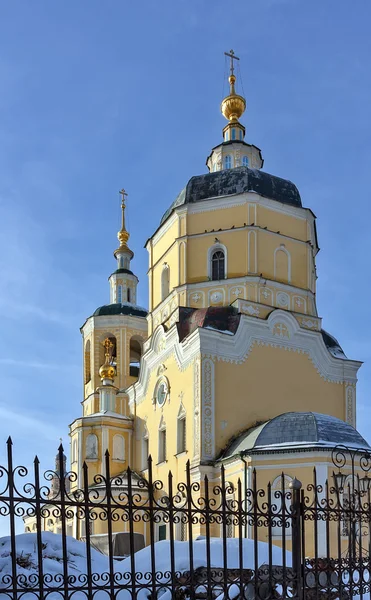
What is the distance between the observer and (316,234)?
80.3 feet

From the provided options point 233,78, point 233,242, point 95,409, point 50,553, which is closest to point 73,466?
point 95,409

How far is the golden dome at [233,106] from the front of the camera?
26.5 meters

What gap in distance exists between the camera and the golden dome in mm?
26500

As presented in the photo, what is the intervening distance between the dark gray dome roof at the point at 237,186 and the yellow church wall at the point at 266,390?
5.06 metres

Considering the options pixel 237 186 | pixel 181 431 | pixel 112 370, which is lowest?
pixel 181 431

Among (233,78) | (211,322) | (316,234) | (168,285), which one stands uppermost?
(233,78)

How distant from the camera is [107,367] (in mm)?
27812

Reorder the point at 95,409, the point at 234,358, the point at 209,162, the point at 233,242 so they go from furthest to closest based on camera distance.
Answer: the point at 95,409 < the point at 209,162 < the point at 233,242 < the point at 234,358

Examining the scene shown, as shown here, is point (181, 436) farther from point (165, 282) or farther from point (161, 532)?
point (165, 282)

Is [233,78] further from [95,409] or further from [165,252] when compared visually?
[95,409]

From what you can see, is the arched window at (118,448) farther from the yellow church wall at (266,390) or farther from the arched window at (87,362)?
the arched window at (87,362)

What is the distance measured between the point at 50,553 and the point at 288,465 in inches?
460

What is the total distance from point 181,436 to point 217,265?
17.5 ft

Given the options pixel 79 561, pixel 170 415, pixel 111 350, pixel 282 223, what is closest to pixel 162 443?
pixel 170 415
